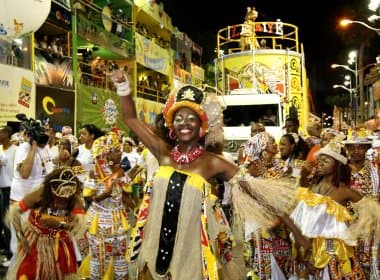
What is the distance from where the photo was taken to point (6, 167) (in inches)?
326

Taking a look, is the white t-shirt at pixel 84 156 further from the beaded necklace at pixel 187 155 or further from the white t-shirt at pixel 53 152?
the beaded necklace at pixel 187 155

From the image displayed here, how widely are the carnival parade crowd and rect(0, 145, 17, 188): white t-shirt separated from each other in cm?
2

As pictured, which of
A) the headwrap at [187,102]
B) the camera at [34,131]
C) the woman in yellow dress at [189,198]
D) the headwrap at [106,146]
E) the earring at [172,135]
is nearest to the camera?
the woman in yellow dress at [189,198]

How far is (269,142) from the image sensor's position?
6469 mm

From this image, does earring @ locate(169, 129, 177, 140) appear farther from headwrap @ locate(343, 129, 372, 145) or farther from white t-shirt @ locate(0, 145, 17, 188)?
white t-shirt @ locate(0, 145, 17, 188)

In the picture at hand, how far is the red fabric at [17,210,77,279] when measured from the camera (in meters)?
4.62

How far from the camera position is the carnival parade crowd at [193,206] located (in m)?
3.58

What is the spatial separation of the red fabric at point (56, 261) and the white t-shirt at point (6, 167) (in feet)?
12.1

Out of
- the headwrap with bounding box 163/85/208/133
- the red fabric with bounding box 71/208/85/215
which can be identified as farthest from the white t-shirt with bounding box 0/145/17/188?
the headwrap with bounding box 163/85/208/133

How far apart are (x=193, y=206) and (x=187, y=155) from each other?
393mm

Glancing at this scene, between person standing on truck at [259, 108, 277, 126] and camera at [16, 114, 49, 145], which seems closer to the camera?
camera at [16, 114, 49, 145]

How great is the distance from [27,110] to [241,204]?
11622 mm

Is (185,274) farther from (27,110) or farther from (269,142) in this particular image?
(27,110)

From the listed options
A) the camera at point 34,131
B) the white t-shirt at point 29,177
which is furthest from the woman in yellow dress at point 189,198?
the white t-shirt at point 29,177
